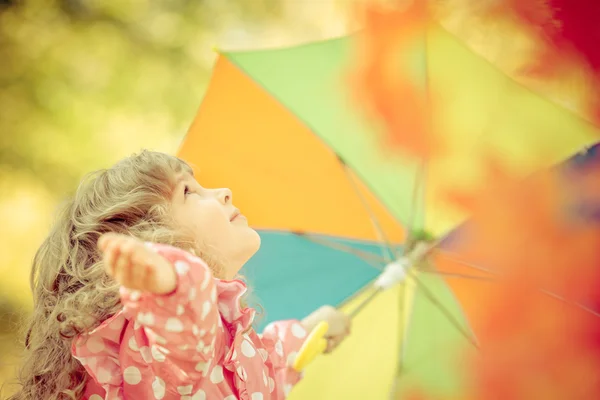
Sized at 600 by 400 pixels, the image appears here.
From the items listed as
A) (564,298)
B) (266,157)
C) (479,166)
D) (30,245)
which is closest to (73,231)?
(266,157)

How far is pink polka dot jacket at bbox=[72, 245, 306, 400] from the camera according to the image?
2.52ft

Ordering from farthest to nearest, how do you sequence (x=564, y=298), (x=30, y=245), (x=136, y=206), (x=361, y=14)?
(x=30, y=245)
(x=361, y=14)
(x=564, y=298)
(x=136, y=206)

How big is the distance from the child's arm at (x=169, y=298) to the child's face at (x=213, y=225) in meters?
0.18

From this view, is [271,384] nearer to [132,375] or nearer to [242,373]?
[242,373]

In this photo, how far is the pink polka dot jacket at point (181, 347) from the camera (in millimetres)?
767

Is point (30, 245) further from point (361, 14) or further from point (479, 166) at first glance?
point (479, 166)

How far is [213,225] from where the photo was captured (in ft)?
3.32

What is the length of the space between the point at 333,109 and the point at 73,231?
22.1 inches

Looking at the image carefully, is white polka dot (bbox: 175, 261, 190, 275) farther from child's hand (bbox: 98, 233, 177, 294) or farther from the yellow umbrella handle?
the yellow umbrella handle

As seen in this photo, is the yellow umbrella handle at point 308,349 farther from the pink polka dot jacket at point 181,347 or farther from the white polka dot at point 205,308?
the white polka dot at point 205,308

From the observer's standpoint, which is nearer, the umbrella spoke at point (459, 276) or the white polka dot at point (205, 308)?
the white polka dot at point (205, 308)

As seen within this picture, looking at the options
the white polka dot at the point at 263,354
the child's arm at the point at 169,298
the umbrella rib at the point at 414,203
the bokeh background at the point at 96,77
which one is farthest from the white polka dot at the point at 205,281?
the bokeh background at the point at 96,77

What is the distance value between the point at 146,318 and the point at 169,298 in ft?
0.13

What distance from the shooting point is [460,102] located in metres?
1.21
